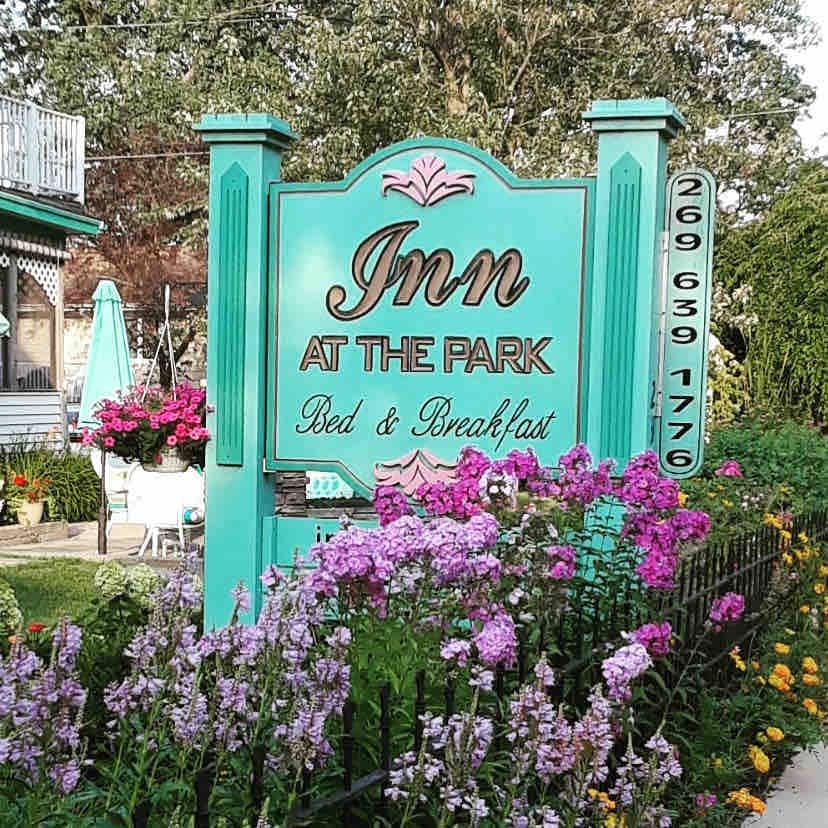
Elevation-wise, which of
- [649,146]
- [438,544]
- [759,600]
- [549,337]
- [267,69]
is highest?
[267,69]

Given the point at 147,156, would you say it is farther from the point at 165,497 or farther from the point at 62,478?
the point at 165,497

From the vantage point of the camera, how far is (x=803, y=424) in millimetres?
13758

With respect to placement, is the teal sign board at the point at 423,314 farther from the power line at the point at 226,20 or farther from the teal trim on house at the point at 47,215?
the power line at the point at 226,20

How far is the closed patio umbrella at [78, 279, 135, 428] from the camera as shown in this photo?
13.5 meters

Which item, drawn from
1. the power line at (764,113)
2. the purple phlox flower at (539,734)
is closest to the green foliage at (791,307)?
the power line at (764,113)

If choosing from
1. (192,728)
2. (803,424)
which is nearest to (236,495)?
(192,728)

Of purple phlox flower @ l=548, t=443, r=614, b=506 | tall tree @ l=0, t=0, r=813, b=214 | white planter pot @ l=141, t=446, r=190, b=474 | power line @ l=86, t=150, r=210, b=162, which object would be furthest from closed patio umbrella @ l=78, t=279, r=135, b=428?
purple phlox flower @ l=548, t=443, r=614, b=506

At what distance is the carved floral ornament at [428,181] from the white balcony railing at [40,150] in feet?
38.9

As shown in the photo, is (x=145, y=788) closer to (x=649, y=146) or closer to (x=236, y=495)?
(x=236, y=495)

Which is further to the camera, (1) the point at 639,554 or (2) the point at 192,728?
(1) the point at 639,554

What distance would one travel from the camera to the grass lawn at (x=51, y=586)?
787 centimetres

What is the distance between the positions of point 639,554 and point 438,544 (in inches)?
51.2

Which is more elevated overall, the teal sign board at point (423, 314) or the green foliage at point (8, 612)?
the teal sign board at point (423, 314)

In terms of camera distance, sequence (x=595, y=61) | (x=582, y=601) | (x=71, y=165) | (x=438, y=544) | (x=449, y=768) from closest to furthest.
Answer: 1. (x=449, y=768)
2. (x=438, y=544)
3. (x=582, y=601)
4. (x=71, y=165)
5. (x=595, y=61)
